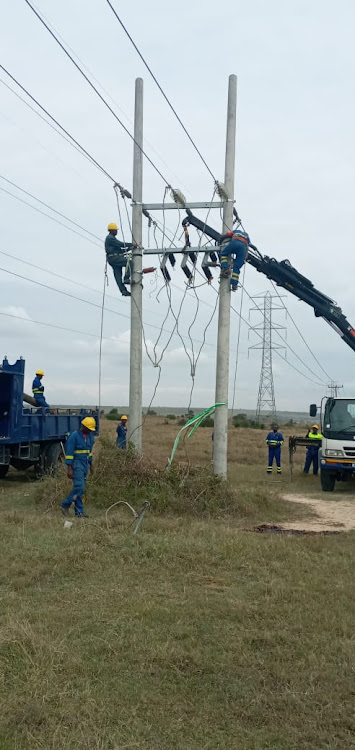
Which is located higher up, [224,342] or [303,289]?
[303,289]

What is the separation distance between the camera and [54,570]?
24.0 ft

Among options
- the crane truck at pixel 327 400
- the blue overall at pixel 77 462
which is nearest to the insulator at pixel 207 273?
the crane truck at pixel 327 400

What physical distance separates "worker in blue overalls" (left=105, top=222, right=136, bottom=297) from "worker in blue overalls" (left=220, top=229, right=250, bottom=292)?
6.58 ft

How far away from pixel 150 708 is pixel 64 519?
21.7 feet

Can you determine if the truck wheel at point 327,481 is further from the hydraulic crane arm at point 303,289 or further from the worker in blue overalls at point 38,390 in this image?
the worker in blue overalls at point 38,390

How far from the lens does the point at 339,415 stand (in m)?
16.9

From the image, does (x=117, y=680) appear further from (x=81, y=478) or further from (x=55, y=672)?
(x=81, y=478)

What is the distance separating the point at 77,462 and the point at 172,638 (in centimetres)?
595

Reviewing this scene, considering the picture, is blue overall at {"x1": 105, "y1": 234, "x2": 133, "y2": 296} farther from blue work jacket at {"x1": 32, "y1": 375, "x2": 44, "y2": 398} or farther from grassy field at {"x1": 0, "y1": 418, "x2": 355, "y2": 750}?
grassy field at {"x1": 0, "y1": 418, "x2": 355, "y2": 750}

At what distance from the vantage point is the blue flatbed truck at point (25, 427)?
15211 millimetres

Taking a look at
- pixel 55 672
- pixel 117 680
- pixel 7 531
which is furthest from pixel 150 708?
pixel 7 531

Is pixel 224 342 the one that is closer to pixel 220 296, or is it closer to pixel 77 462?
pixel 220 296

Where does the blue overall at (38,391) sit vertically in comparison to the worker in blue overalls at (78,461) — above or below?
above

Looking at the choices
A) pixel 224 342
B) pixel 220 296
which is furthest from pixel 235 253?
pixel 224 342
